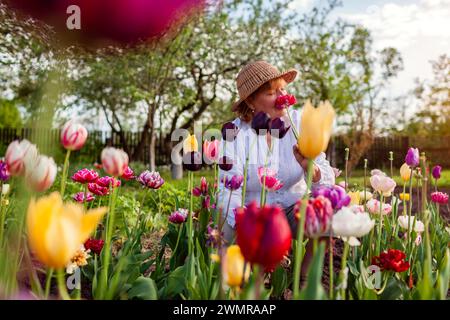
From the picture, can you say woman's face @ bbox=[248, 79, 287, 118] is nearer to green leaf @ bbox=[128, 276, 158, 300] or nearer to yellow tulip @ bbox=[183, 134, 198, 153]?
yellow tulip @ bbox=[183, 134, 198, 153]

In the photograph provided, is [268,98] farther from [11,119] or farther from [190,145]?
[11,119]

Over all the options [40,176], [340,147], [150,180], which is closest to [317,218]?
[40,176]

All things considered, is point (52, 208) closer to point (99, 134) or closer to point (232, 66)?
point (232, 66)

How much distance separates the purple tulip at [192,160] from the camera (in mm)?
1217

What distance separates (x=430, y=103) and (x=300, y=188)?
17.0 meters

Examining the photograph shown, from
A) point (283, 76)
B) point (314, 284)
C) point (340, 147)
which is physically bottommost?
point (314, 284)

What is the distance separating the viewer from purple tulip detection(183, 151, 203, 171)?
1217mm

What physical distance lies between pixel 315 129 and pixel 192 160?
1.89 ft

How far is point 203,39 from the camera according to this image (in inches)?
399

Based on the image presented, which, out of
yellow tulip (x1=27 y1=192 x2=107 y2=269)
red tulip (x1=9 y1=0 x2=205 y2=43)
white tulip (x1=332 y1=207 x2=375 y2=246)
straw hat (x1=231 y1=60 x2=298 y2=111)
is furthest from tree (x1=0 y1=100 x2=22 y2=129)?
red tulip (x1=9 y1=0 x2=205 y2=43)

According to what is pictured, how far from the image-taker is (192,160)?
1.23 meters

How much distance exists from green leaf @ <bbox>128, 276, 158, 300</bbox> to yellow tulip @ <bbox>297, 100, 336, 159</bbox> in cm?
55

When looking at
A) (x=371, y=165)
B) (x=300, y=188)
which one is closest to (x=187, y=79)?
(x=371, y=165)
